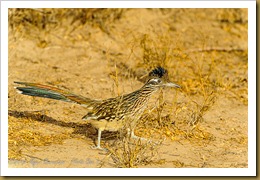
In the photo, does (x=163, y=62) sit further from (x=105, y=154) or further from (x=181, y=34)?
(x=105, y=154)

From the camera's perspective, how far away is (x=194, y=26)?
11.8 meters

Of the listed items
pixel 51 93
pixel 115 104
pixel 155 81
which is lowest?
pixel 115 104

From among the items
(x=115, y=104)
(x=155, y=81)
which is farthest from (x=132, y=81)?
(x=115, y=104)

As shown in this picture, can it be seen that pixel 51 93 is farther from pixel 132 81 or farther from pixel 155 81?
pixel 132 81

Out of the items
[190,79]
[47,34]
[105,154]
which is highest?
[47,34]

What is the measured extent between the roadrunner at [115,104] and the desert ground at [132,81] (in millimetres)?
184

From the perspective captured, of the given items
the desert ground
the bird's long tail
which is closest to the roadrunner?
Answer: the bird's long tail

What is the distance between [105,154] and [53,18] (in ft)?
14.5

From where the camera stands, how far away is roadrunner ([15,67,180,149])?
7.25 meters

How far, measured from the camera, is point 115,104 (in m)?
7.33

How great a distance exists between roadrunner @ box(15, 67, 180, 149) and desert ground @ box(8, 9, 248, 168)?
0.18 meters

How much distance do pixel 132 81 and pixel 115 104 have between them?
252 cm
